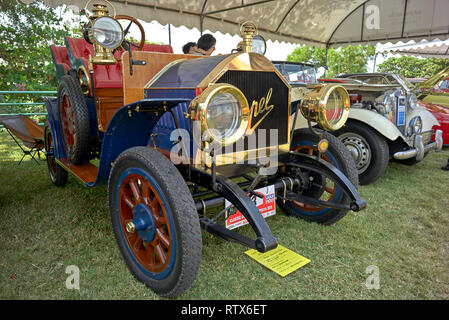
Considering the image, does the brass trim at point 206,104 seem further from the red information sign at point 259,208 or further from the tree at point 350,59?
the tree at point 350,59

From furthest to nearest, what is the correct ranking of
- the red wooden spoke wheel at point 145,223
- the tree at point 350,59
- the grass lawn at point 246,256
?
the tree at point 350,59, the grass lawn at point 246,256, the red wooden spoke wheel at point 145,223

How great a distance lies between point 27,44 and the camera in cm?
982

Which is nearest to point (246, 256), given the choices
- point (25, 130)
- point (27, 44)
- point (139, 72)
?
point (139, 72)

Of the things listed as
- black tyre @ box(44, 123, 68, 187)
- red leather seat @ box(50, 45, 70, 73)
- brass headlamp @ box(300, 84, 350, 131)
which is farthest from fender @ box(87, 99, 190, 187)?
red leather seat @ box(50, 45, 70, 73)

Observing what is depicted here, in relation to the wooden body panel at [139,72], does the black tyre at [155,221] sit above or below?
below

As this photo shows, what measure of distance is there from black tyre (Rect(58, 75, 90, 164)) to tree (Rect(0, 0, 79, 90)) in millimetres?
7631

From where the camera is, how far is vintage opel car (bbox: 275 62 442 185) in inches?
133

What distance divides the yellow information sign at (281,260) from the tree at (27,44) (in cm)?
942

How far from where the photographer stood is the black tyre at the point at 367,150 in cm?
336
